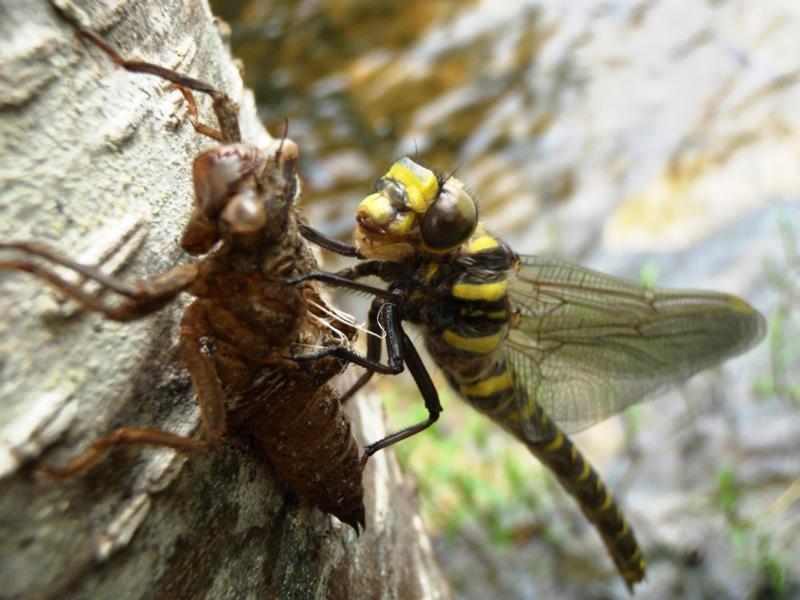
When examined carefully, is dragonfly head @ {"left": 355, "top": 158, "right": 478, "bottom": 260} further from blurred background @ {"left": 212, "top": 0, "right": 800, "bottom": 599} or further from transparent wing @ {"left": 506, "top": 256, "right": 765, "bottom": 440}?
transparent wing @ {"left": 506, "top": 256, "right": 765, "bottom": 440}

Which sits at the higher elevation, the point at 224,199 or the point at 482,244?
the point at 482,244

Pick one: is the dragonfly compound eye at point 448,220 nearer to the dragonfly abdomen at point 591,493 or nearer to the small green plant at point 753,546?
the dragonfly abdomen at point 591,493

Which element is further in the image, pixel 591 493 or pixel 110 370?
pixel 591 493

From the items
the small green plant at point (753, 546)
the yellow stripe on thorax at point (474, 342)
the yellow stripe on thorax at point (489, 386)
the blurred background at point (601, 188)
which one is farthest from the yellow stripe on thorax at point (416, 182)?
the small green plant at point (753, 546)

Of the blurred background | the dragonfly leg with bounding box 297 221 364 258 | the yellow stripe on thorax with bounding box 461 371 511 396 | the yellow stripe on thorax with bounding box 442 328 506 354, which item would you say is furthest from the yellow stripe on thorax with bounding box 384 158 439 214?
the yellow stripe on thorax with bounding box 461 371 511 396

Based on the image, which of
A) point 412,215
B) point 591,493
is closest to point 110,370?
point 412,215

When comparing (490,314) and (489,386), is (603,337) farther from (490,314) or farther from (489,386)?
(490,314)

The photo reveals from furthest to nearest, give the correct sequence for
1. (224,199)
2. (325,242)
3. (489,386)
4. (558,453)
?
(558,453) < (489,386) < (325,242) < (224,199)

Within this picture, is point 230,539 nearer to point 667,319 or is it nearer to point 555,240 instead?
point 667,319
